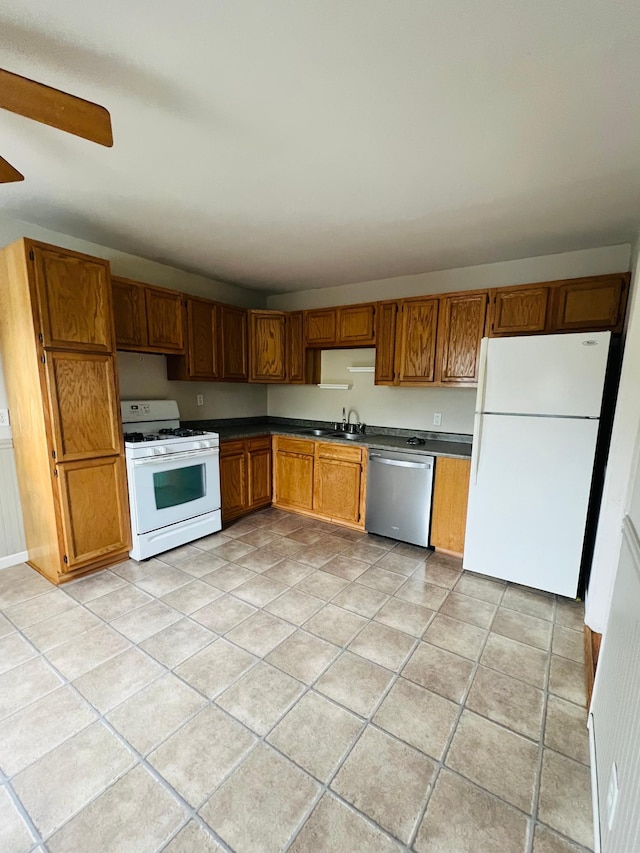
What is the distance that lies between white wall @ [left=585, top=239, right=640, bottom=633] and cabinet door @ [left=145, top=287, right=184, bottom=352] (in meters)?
3.29

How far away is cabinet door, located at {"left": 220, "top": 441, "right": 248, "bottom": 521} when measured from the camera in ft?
11.9

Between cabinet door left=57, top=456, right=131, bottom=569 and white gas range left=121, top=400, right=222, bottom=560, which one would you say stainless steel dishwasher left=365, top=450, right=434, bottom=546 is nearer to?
white gas range left=121, top=400, right=222, bottom=560

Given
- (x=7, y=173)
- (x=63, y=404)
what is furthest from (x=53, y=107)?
(x=63, y=404)

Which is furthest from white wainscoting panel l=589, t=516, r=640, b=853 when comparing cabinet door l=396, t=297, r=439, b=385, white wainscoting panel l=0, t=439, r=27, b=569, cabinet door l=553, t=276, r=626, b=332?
white wainscoting panel l=0, t=439, r=27, b=569

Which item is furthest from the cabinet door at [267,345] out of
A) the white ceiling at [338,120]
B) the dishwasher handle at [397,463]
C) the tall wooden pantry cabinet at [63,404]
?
the tall wooden pantry cabinet at [63,404]

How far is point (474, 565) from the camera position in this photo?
2766mm

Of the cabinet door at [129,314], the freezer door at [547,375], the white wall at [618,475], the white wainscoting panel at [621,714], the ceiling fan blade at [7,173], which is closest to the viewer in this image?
the white wainscoting panel at [621,714]

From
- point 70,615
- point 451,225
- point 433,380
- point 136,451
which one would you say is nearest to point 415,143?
point 451,225

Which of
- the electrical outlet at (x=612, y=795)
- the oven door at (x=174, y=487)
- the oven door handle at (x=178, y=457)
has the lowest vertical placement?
the electrical outlet at (x=612, y=795)

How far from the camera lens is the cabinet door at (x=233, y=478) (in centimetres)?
362

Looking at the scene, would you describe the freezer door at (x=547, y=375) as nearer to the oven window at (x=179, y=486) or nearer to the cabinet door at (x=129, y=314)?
the oven window at (x=179, y=486)

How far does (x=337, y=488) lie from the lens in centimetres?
366

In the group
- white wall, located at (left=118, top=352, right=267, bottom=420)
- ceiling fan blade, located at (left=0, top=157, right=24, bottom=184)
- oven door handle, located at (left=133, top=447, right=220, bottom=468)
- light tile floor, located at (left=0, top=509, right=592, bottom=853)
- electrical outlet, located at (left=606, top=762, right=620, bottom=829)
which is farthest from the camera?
white wall, located at (left=118, top=352, right=267, bottom=420)

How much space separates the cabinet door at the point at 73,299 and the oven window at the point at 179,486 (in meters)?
1.07
